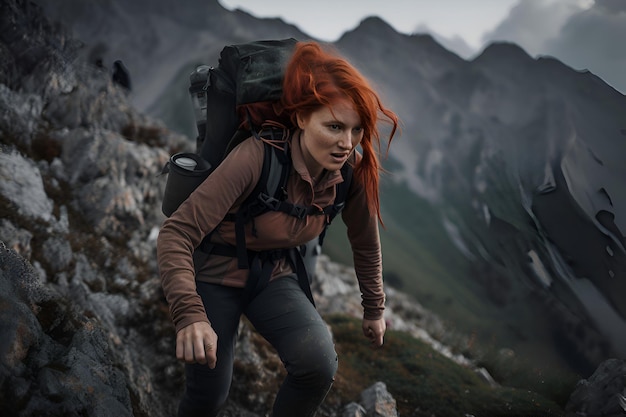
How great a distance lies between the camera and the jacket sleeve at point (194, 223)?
6.84 feet

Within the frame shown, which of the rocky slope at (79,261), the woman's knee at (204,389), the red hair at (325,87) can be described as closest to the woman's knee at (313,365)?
the woman's knee at (204,389)

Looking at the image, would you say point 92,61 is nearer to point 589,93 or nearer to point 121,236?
point 121,236

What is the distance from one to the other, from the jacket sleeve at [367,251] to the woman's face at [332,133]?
539 mm

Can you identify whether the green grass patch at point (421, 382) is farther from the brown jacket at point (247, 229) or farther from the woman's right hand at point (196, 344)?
the woman's right hand at point (196, 344)

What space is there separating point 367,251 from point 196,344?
160cm

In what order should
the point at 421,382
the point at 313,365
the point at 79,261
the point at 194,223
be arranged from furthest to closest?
the point at 79,261, the point at 421,382, the point at 313,365, the point at 194,223

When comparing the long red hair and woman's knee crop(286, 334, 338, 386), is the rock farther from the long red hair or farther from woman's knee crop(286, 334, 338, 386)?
the long red hair

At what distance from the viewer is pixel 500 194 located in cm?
462

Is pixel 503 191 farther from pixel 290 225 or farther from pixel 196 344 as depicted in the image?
pixel 196 344

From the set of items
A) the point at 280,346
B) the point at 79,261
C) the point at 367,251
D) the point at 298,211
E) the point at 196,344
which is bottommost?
the point at 79,261

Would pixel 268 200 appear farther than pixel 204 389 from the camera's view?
No

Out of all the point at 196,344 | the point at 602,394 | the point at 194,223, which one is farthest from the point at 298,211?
the point at 602,394

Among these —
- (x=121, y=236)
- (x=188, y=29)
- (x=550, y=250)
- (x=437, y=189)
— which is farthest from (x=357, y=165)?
(x=188, y=29)

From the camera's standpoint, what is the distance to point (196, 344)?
1979 mm
